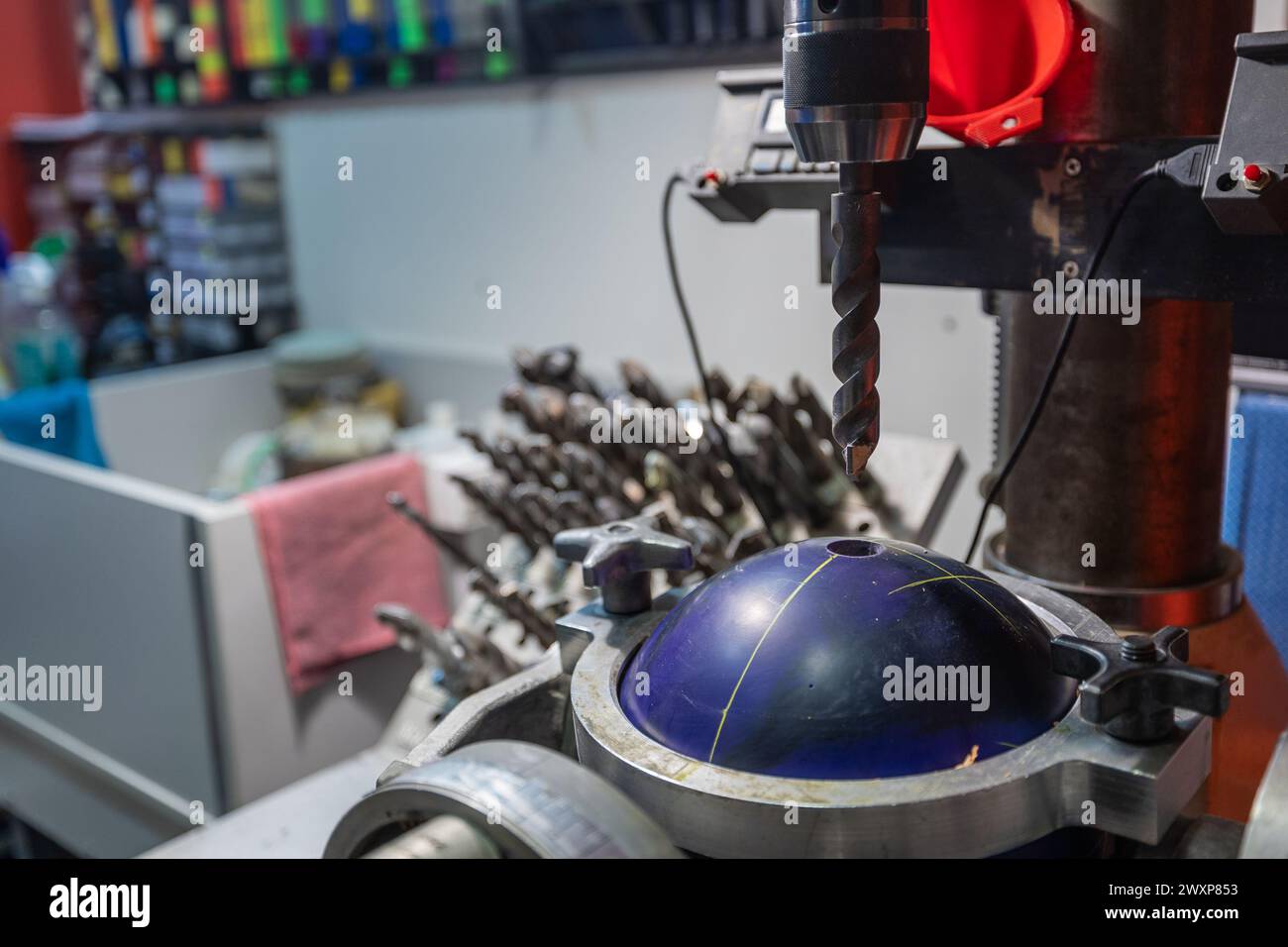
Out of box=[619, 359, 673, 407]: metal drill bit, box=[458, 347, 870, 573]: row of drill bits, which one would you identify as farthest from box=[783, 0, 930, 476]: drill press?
box=[619, 359, 673, 407]: metal drill bit

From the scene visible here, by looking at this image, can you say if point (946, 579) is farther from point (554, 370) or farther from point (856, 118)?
point (554, 370)

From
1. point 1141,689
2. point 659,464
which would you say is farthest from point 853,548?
point 659,464

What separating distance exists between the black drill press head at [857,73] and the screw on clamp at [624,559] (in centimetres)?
25

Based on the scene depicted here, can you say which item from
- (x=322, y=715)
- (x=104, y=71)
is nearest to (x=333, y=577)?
(x=322, y=715)

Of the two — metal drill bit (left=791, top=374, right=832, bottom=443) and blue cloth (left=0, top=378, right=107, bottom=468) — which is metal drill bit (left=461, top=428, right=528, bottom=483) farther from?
blue cloth (left=0, top=378, right=107, bottom=468)

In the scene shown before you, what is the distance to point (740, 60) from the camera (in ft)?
7.16

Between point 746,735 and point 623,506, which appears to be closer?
point 746,735

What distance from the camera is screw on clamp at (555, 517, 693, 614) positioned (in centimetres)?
71

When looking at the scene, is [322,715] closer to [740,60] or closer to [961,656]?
[740,60]

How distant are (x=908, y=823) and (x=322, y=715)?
1618 millimetres

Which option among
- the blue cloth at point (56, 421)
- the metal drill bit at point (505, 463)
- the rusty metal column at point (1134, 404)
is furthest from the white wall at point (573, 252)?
the rusty metal column at point (1134, 404)
